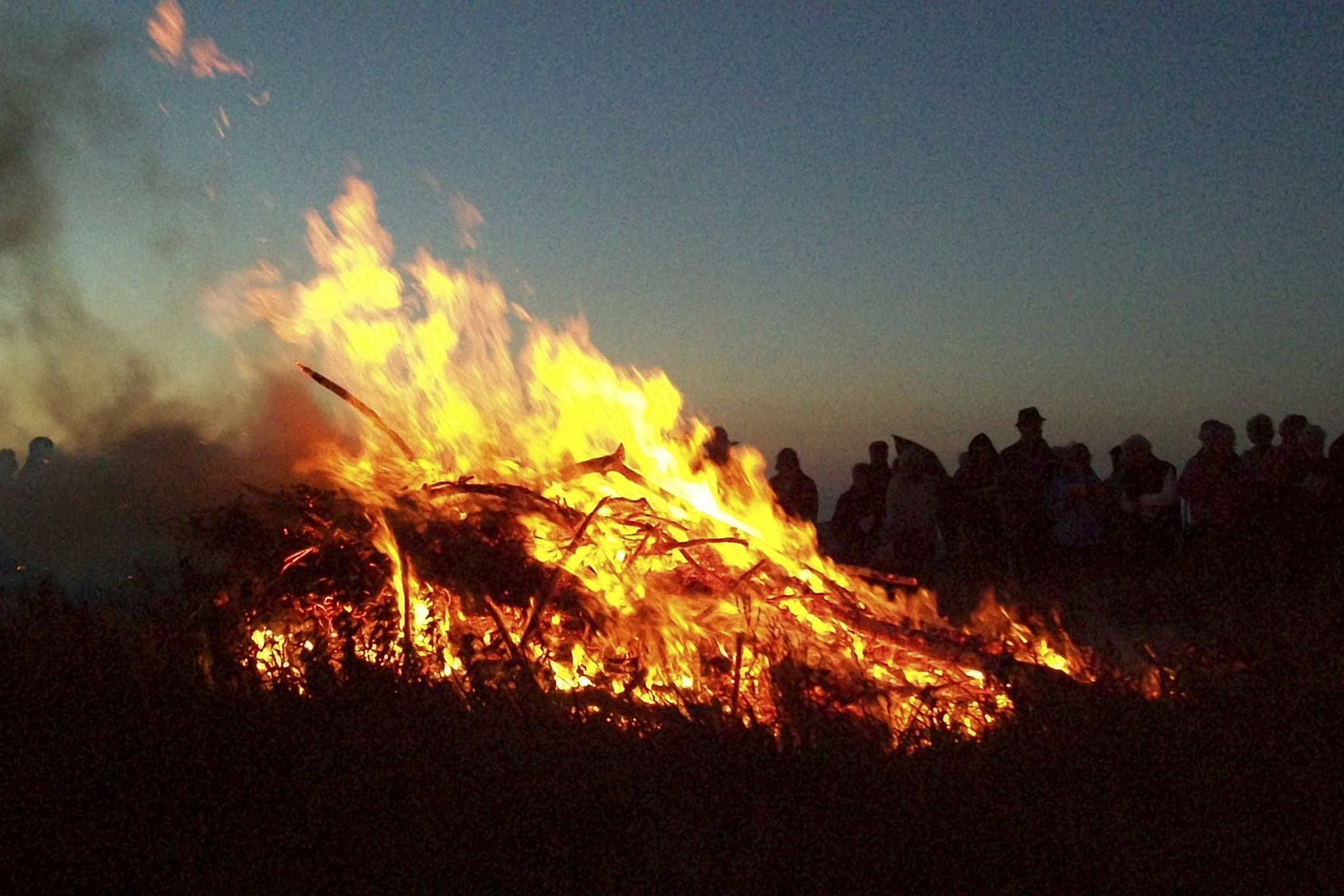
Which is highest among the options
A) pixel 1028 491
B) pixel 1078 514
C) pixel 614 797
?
pixel 1028 491

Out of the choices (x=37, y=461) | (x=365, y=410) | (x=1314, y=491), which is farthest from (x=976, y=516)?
(x=37, y=461)

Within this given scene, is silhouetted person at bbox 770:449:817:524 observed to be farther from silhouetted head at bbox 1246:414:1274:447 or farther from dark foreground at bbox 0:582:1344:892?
dark foreground at bbox 0:582:1344:892

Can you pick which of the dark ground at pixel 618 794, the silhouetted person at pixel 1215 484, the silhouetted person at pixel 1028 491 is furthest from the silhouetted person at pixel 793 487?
the dark ground at pixel 618 794

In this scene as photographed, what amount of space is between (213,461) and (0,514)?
442cm

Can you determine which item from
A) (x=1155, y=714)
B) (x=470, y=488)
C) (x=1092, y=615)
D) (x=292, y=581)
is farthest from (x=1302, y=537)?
(x=292, y=581)

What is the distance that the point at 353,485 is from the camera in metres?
6.79

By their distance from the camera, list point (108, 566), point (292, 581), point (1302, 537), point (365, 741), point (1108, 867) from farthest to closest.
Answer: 1. point (108, 566)
2. point (1302, 537)
3. point (292, 581)
4. point (365, 741)
5. point (1108, 867)

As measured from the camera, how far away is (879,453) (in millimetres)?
11930

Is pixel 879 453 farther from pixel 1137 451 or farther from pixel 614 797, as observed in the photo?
pixel 614 797

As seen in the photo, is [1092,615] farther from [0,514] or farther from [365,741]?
[0,514]

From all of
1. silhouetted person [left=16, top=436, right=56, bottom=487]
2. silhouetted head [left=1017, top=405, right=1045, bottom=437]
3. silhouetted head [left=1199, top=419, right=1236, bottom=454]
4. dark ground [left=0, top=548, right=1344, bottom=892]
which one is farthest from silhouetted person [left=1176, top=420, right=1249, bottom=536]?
silhouetted person [left=16, top=436, right=56, bottom=487]

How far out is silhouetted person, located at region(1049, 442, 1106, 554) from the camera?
10828 millimetres

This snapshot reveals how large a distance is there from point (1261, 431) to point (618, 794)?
788 centimetres

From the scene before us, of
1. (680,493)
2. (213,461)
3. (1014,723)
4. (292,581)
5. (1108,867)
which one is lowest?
(1108,867)
